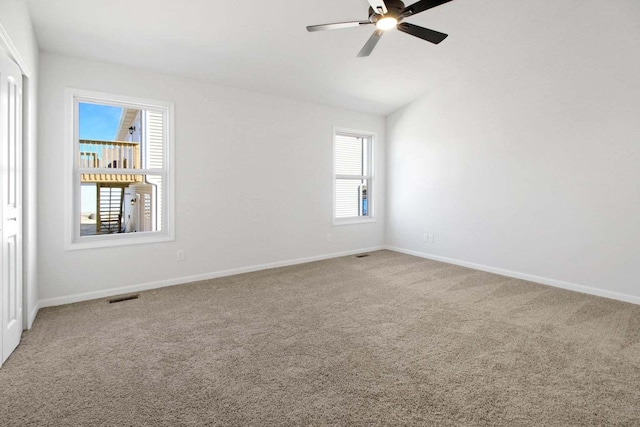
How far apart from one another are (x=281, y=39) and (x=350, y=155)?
9.15ft

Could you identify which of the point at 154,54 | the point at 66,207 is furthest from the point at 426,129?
the point at 66,207

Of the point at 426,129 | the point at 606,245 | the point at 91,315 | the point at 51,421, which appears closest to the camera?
the point at 51,421

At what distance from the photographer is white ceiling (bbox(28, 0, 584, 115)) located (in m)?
2.86

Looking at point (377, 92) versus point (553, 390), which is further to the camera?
point (377, 92)

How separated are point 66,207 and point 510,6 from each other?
4.98 m

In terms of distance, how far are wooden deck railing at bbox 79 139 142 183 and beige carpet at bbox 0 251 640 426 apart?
1.45m

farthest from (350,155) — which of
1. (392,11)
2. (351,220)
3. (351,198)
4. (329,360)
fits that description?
(329,360)

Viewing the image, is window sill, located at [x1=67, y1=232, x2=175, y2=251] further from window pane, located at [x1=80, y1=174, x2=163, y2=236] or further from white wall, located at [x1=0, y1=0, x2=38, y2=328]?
white wall, located at [x1=0, y1=0, x2=38, y2=328]

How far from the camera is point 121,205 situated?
4.09 m

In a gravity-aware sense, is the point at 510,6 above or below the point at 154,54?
above

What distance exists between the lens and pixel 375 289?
373 centimetres

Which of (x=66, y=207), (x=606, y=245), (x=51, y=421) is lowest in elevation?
(x=51, y=421)

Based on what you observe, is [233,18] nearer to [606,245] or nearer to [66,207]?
[66,207]

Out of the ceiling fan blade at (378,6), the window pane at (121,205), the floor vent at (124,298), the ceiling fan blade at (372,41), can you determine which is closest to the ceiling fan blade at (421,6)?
the ceiling fan blade at (378,6)
